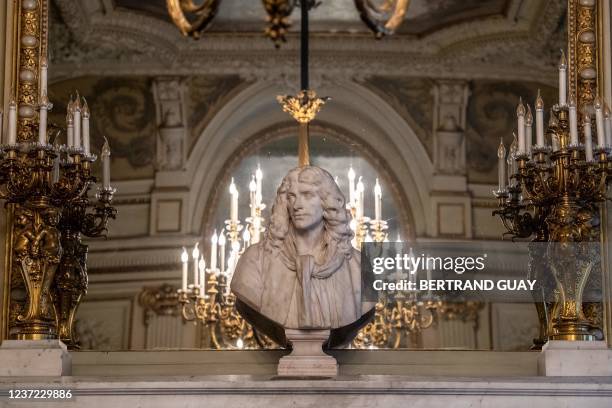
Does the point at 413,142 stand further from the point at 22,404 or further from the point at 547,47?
the point at 22,404

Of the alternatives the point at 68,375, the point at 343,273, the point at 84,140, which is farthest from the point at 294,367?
the point at 84,140

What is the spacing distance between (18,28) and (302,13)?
→ 1312mm

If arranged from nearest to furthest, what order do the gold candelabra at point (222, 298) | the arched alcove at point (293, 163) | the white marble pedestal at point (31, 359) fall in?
1. the white marble pedestal at point (31, 359)
2. the gold candelabra at point (222, 298)
3. the arched alcove at point (293, 163)

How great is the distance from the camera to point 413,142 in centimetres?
655

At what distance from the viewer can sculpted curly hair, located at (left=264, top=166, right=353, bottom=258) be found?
18.4ft

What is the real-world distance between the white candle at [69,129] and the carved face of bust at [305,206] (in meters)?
1.03

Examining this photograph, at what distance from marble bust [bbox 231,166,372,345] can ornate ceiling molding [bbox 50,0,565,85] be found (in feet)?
3.66

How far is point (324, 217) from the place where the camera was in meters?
5.62

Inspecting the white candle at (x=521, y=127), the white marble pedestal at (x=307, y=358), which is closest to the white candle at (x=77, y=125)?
the white marble pedestal at (x=307, y=358)

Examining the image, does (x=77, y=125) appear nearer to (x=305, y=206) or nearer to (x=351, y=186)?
(x=305, y=206)

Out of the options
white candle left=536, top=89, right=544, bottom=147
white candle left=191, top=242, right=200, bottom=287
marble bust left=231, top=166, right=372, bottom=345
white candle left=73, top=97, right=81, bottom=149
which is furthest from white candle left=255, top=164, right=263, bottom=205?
white candle left=536, top=89, right=544, bottom=147

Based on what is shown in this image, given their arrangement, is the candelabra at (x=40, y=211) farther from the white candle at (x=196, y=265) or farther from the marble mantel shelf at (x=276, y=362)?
the white candle at (x=196, y=265)

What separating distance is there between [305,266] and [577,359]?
3.92 ft

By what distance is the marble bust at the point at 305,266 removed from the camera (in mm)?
5496
